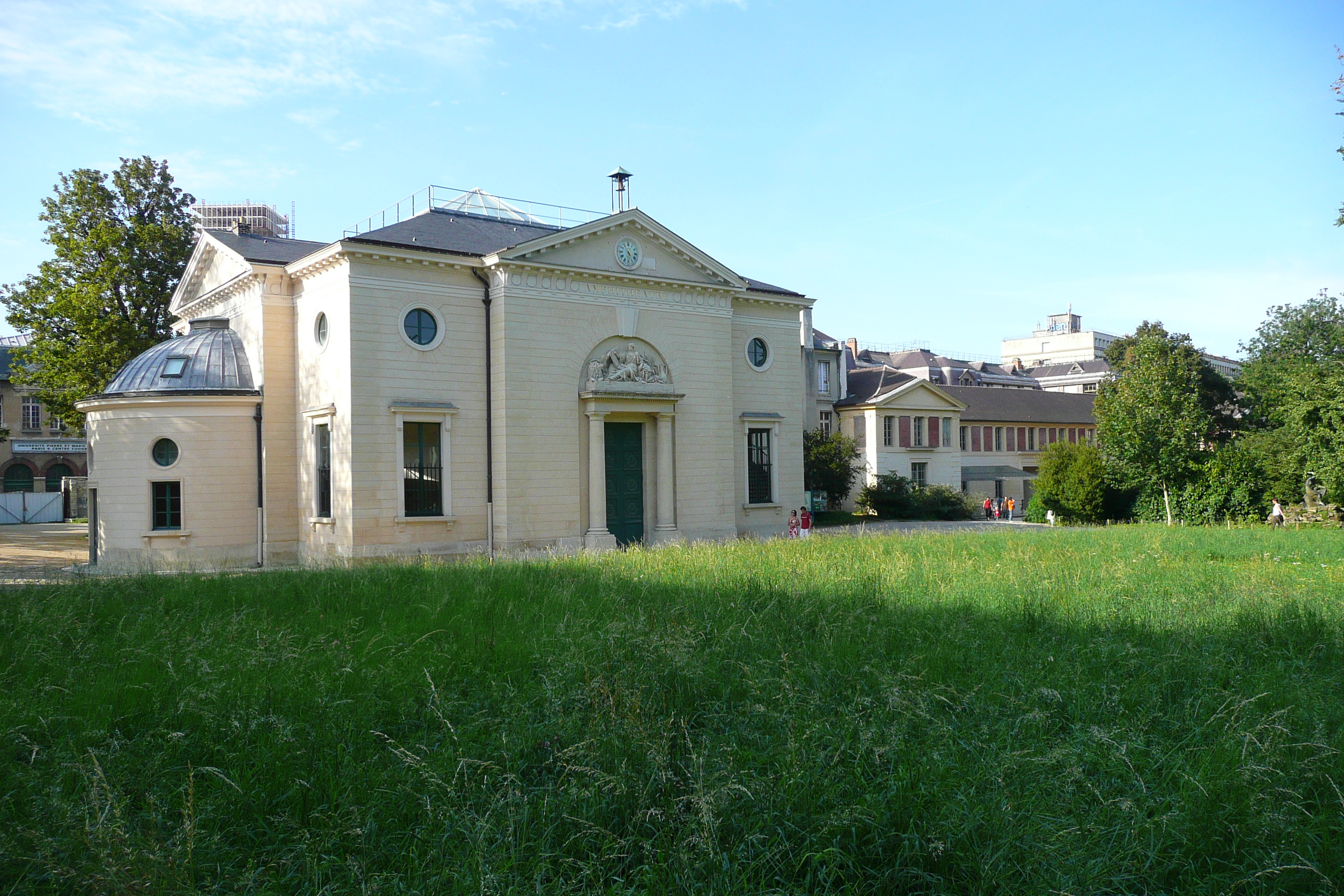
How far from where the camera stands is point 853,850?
4602 millimetres

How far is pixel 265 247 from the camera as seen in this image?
2583cm

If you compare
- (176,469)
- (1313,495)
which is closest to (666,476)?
(176,469)

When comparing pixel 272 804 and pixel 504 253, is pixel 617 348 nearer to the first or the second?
pixel 504 253

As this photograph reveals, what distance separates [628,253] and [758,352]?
583 cm

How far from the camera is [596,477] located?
936 inches

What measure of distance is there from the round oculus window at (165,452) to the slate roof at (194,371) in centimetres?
124

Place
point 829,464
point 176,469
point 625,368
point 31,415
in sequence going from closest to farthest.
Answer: point 176,469 < point 625,368 < point 829,464 < point 31,415

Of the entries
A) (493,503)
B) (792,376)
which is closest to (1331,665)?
(493,503)

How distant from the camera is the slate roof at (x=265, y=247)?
79.6 feet

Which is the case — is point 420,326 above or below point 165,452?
above

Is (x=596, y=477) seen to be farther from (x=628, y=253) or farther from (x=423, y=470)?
(x=628, y=253)

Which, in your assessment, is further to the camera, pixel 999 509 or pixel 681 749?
pixel 999 509

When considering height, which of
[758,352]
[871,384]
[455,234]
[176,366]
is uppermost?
[455,234]

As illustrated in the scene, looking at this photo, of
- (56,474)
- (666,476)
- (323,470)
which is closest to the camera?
(323,470)
